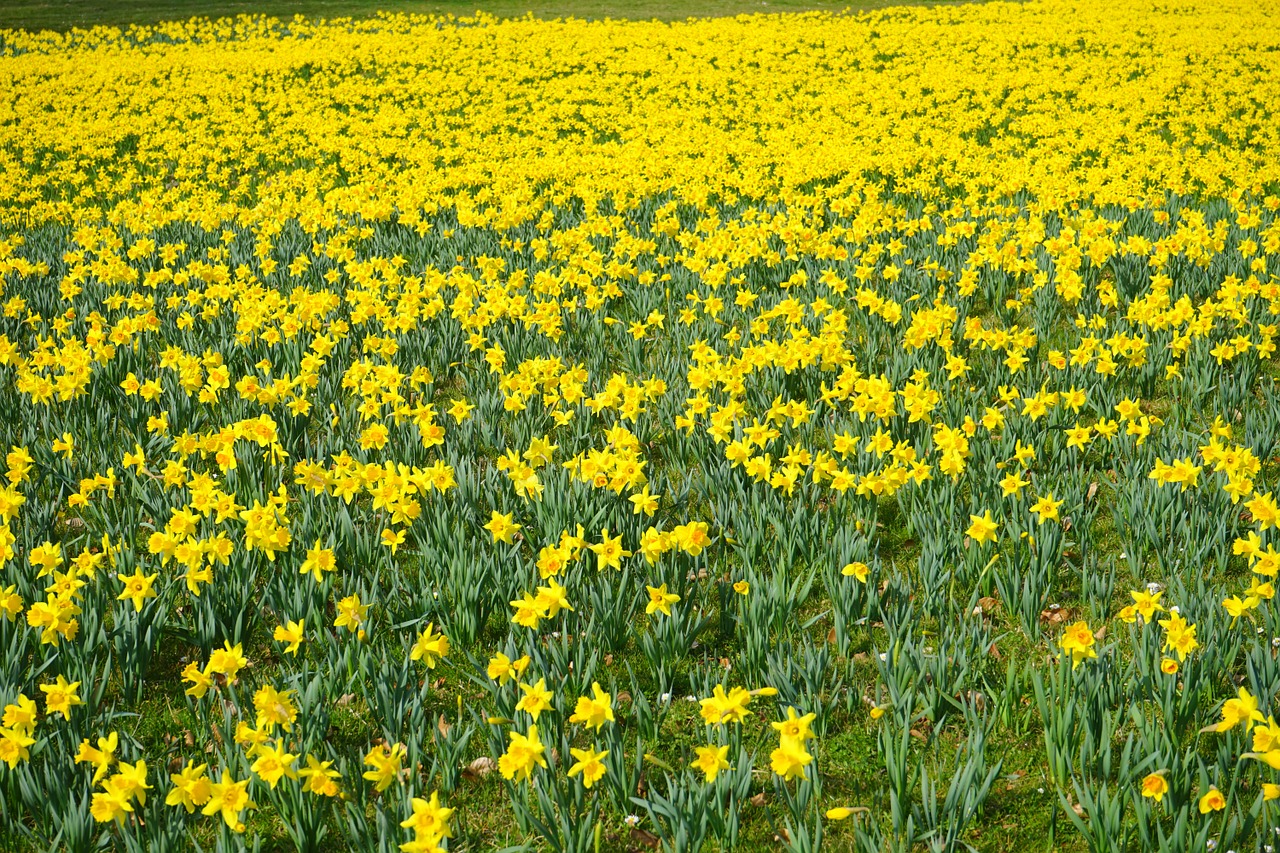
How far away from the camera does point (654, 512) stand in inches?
167

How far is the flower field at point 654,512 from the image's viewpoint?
2.77 metres

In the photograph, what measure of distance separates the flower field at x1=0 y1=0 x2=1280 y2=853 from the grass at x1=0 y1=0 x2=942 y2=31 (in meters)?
14.3

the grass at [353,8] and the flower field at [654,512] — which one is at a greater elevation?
the grass at [353,8]

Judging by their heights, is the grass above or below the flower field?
above

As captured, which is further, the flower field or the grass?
the grass

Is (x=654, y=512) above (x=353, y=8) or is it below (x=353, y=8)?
below

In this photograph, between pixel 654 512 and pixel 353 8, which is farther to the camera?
pixel 353 8

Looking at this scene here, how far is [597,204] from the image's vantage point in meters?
9.58

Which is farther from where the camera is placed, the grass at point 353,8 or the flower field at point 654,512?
the grass at point 353,8

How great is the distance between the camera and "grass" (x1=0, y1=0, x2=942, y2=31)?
23359mm

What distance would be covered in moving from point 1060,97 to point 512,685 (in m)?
13.4

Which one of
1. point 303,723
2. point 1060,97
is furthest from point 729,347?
point 1060,97

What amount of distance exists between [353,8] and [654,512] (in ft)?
81.2

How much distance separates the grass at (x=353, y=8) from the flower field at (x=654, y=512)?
14.3m
